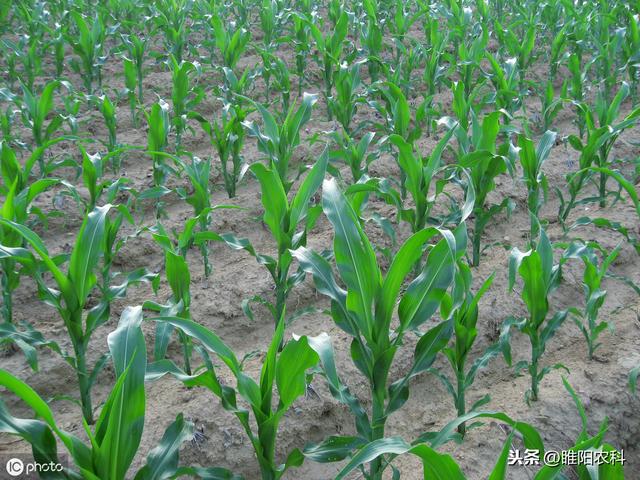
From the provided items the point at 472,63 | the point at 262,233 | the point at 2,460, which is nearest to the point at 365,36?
the point at 472,63

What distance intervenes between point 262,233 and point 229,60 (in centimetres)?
222

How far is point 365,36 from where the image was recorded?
597 cm

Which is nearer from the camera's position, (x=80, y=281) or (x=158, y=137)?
(x=80, y=281)

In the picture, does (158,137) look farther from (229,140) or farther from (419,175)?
(419,175)

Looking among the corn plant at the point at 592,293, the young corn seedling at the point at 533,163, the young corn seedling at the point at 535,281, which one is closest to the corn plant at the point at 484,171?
the young corn seedling at the point at 533,163

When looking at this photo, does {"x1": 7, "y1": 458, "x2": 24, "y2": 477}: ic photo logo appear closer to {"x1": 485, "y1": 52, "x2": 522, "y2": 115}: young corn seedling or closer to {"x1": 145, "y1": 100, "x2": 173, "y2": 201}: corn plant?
{"x1": 145, "y1": 100, "x2": 173, "y2": 201}: corn plant

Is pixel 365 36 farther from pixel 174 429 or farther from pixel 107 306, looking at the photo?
pixel 174 429

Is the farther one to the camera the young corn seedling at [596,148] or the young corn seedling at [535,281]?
the young corn seedling at [596,148]

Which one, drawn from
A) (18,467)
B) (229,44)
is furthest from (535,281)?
(229,44)

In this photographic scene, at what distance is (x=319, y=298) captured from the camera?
337 centimetres

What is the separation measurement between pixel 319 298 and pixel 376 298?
4.39 feet

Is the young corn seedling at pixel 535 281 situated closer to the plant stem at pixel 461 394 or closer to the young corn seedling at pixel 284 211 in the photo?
the plant stem at pixel 461 394

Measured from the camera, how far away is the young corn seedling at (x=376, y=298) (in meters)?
2.03

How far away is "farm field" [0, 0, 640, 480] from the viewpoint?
6.45ft
